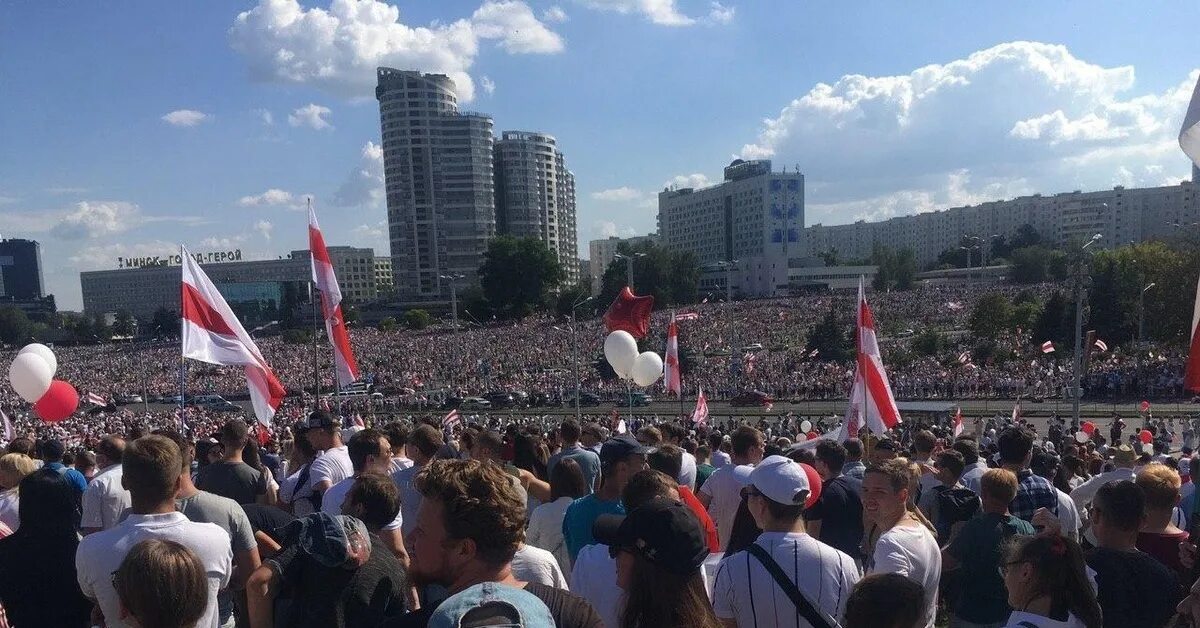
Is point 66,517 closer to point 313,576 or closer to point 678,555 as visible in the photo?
point 313,576

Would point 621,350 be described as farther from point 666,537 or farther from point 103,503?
point 666,537

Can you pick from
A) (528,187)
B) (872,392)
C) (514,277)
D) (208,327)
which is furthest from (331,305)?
(528,187)

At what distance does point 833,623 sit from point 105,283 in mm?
215012

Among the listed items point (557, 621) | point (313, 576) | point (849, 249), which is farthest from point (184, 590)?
point (849, 249)

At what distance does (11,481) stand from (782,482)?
5.12 meters

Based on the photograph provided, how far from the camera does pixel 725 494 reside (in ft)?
17.6

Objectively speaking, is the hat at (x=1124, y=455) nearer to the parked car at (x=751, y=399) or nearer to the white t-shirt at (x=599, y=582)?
the white t-shirt at (x=599, y=582)

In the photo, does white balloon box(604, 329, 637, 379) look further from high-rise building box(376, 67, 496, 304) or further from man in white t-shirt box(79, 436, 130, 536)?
high-rise building box(376, 67, 496, 304)

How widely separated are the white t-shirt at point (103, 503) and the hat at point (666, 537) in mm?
3495

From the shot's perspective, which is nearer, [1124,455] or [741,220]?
[1124,455]

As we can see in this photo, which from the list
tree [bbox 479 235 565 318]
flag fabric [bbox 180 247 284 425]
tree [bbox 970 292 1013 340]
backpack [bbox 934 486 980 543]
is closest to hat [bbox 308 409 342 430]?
flag fabric [bbox 180 247 284 425]

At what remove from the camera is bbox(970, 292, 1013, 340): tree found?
44.2 metres

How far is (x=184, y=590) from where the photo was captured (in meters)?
2.45

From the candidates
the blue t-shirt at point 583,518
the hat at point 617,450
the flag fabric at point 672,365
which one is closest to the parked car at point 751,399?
the flag fabric at point 672,365
